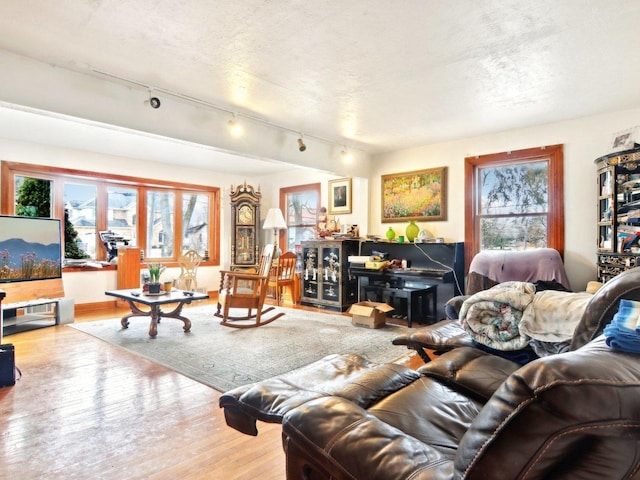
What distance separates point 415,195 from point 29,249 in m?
5.20

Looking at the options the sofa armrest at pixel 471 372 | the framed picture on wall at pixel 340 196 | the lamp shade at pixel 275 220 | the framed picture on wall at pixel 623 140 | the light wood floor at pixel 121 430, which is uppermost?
the framed picture on wall at pixel 623 140

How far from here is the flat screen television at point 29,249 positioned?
4.48 metres

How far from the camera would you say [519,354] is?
6.72 feet

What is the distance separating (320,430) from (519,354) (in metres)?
1.52

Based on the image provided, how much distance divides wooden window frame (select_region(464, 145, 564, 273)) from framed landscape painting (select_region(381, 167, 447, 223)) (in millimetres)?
352

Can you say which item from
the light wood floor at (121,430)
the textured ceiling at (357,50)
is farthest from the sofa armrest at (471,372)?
the textured ceiling at (357,50)

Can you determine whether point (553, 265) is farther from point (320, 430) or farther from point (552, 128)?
point (320, 430)

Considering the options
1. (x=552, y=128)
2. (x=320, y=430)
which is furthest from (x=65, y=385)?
(x=552, y=128)

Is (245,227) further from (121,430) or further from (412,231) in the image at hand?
(121,430)

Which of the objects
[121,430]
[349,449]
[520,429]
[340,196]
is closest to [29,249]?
[121,430]

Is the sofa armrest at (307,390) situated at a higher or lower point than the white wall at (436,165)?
lower

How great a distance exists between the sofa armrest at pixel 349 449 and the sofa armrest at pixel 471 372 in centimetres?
70

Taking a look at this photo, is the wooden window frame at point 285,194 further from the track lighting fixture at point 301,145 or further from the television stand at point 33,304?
the television stand at point 33,304

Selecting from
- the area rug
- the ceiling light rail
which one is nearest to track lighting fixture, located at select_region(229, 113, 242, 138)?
the ceiling light rail
